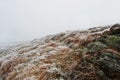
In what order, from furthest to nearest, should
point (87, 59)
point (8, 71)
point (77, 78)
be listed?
1. point (8, 71)
2. point (87, 59)
3. point (77, 78)

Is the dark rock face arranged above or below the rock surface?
above

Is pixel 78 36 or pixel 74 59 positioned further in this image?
pixel 78 36

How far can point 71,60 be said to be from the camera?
22047mm

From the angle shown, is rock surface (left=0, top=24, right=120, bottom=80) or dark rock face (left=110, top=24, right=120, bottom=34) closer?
rock surface (left=0, top=24, right=120, bottom=80)

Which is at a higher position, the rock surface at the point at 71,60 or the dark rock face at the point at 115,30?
the dark rock face at the point at 115,30

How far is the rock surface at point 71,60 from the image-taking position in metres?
20.6

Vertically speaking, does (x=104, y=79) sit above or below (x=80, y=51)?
below

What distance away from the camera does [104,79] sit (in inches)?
798

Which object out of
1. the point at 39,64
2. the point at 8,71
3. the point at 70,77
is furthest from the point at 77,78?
the point at 8,71

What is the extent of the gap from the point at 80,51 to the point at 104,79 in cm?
335

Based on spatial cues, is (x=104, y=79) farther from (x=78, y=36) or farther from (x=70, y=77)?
(x=78, y=36)

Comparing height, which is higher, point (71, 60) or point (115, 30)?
point (115, 30)

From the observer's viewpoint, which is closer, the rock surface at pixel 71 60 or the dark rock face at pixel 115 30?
the rock surface at pixel 71 60

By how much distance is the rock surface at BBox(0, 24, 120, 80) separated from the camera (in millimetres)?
20641
